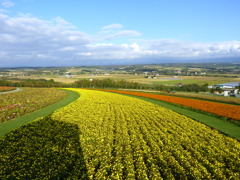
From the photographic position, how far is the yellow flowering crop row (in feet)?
31.3

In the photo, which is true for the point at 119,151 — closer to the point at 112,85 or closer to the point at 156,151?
the point at 156,151

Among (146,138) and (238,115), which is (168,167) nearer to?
(146,138)

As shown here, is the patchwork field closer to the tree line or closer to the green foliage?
the green foliage

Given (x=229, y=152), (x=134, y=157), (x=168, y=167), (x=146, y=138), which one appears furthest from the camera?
(x=146, y=138)

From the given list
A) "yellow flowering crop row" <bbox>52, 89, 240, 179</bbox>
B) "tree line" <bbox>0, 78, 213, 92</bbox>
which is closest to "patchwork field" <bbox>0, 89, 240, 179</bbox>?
"yellow flowering crop row" <bbox>52, 89, 240, 179</bbox>

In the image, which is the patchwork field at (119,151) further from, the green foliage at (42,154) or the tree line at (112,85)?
the tree line at (112,85)

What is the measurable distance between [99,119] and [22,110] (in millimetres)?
11957

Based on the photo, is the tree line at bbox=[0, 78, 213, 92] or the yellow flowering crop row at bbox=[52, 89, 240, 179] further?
the tree line at bbox=[0, 78, 213, 92]

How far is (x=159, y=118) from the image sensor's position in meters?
21.0

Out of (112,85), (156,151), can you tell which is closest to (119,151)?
(156,151)

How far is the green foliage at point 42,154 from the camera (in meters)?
9.34

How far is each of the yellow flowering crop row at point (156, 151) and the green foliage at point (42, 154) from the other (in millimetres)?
784

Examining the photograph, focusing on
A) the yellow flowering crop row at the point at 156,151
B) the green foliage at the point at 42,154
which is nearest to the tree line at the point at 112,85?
the yellow flowering crop row at the point at 156,151

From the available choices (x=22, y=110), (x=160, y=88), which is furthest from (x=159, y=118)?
(x=160, y=88)
